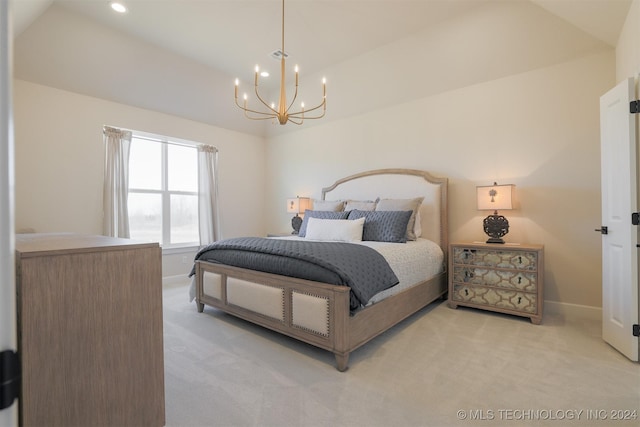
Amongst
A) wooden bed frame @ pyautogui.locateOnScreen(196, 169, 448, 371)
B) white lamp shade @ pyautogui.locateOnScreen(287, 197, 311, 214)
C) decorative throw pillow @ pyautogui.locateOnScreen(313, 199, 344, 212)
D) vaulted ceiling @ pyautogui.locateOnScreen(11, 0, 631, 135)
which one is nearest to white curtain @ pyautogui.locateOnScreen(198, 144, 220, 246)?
vaulted ceiling @ pyautogui.locateOnScreen(11, 0, 631, 135)

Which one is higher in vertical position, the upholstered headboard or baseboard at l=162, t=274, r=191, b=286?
the upholstered headboard

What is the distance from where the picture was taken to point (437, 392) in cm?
177

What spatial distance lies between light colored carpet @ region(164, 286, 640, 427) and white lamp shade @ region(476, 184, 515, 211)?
117 cm

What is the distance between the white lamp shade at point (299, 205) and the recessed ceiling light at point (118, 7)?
316 centimetres

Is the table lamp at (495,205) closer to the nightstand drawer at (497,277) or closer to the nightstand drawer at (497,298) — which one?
the nightstand drawer at (497,277)

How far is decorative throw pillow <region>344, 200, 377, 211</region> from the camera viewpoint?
4.02 m

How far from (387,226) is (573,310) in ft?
6.63

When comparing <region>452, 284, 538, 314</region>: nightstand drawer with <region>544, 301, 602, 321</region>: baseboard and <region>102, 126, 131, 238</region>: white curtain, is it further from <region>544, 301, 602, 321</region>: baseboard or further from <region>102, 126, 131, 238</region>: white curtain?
<region>102, 126, 131, 238</region>: white curtain

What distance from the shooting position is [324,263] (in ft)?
7.04

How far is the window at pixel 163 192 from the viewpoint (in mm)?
4473

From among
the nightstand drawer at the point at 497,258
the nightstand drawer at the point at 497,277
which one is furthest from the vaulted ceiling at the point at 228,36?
the nightstand drawer at the point at 497,277

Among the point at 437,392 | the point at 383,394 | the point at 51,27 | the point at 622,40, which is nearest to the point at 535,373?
the point at 437,392

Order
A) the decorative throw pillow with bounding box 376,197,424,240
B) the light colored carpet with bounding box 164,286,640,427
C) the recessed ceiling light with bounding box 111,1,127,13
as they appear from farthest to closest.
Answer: the decorative throw pillow with bounding box 376,197,424,240
the recessed ceiling light with bounding box 111,1,127,13
the light colored carpet with bounding box 164,286,640,427

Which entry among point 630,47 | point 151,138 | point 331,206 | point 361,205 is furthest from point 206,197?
point 630,47
